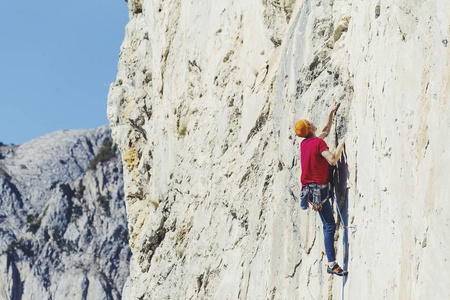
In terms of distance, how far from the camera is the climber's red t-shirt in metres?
8.30

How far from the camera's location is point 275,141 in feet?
39.2

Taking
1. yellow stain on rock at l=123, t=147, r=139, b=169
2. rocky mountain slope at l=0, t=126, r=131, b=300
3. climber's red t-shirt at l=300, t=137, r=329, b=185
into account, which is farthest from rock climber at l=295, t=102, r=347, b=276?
rocky mountain slope at l=0, t=126, r=131, b=300

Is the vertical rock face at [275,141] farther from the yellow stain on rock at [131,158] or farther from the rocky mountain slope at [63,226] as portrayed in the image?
the rocky mountain slope at [63,226]

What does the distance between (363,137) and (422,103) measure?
77.4 inches

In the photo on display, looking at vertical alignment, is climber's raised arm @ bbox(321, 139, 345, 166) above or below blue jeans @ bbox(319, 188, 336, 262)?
above

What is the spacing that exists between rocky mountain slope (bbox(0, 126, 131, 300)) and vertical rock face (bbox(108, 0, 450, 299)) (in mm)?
63179

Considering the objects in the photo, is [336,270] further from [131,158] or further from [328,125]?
[131,158]

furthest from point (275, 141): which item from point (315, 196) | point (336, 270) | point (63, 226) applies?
point (63, 226)

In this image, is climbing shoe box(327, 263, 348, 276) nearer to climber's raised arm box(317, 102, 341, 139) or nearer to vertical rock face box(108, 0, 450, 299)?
vertical rock face box(108, 0, 450, 299)

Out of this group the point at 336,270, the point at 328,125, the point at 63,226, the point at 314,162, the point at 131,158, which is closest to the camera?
the point at 336,270

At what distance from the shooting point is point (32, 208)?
3903 inches

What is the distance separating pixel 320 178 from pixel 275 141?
3.55 metres

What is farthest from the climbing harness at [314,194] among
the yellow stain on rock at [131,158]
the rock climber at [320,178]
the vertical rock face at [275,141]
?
the yellow stain on rock at [131,158]

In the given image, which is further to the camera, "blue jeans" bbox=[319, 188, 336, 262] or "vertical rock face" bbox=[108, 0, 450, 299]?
"blue jeans" bbox=[319, 188, 336, 262]
